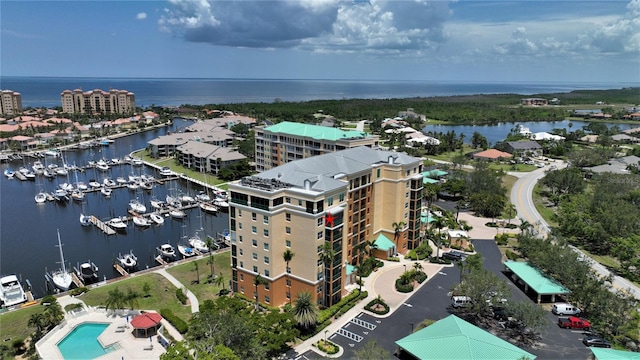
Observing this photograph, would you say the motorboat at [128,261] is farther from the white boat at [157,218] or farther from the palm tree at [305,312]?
the palm tree at [305,312]

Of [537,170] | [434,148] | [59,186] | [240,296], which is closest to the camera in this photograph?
[240,296]

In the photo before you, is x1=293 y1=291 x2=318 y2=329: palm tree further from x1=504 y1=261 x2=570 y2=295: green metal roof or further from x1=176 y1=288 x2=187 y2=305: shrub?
x1=504 y1=261 x2=570 y2=295: green metal roof

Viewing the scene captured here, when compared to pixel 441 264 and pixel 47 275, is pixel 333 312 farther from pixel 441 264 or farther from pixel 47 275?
pixel 47 275

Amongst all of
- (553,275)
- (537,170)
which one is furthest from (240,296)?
(537,170)

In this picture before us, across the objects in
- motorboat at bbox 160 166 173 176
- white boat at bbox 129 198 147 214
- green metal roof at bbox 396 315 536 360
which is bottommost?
white boat at bbox 129 198 147 214

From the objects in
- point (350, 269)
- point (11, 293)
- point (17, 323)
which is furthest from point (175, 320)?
point (11, 293)

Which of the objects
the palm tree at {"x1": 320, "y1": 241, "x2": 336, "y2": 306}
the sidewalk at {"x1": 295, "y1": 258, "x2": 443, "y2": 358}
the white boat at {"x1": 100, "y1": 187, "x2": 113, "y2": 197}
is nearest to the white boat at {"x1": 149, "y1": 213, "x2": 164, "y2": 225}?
the white boat at {"x1": 100, "y1": 187, "x2": 113, "y2": 197}
